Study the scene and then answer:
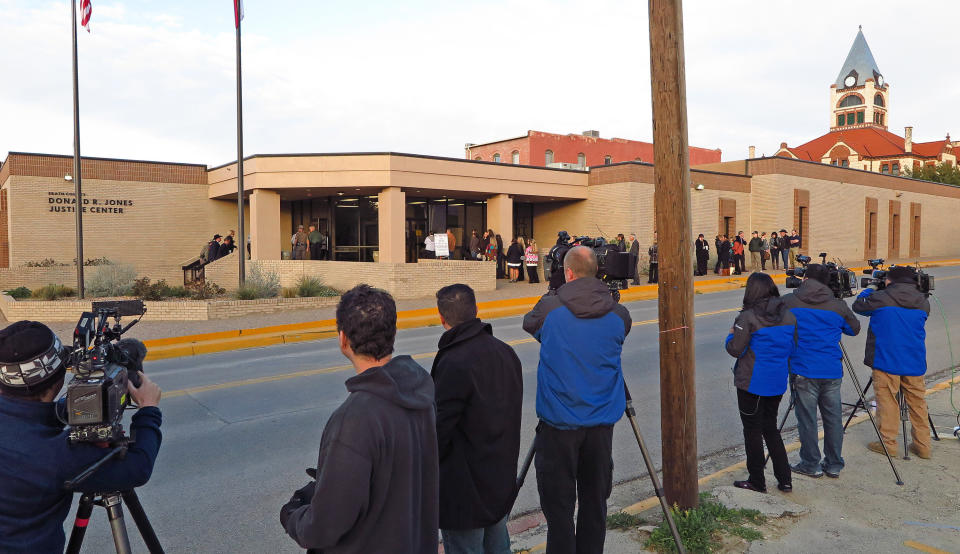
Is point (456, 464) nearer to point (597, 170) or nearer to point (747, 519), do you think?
point (747, 519)

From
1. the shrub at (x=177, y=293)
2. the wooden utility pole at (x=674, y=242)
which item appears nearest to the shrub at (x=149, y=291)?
the shrub at (x=177, y=293)

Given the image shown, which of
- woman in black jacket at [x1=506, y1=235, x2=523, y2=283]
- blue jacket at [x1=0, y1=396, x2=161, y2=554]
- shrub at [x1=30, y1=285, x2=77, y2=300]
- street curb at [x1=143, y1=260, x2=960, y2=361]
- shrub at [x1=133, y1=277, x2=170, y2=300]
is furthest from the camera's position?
woman in black jacket at [x1=506, y1=235, x2=523, y2=283]

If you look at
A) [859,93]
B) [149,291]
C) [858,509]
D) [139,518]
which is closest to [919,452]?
[858,509]

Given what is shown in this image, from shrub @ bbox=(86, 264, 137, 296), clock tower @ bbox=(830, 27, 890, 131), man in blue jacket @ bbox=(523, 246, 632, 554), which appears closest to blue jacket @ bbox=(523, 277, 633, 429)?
man in blue jacket @ bbox=(523, 246, 632, 554)

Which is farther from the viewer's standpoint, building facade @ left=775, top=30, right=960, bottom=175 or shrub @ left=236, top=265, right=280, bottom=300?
building facade @ left=775, top=30, right=960, bottom=175

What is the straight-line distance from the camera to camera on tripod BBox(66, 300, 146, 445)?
2.36 metres

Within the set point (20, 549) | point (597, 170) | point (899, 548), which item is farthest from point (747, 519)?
point (597, 170)

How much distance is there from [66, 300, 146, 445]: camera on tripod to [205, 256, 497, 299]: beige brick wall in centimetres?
1727

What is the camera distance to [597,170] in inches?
1145

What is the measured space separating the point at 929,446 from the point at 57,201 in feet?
93.3

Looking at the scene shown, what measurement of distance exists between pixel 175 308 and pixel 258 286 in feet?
8.43

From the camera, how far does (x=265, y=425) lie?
7219 millimetres

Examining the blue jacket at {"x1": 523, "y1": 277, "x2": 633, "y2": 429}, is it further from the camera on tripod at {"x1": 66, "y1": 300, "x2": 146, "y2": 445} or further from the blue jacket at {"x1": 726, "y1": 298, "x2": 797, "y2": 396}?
the camera on tripod at {"x1": 66, "y1": 300, "x2": 146, "y2": 445}

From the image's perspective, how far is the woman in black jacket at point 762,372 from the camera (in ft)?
16.5
